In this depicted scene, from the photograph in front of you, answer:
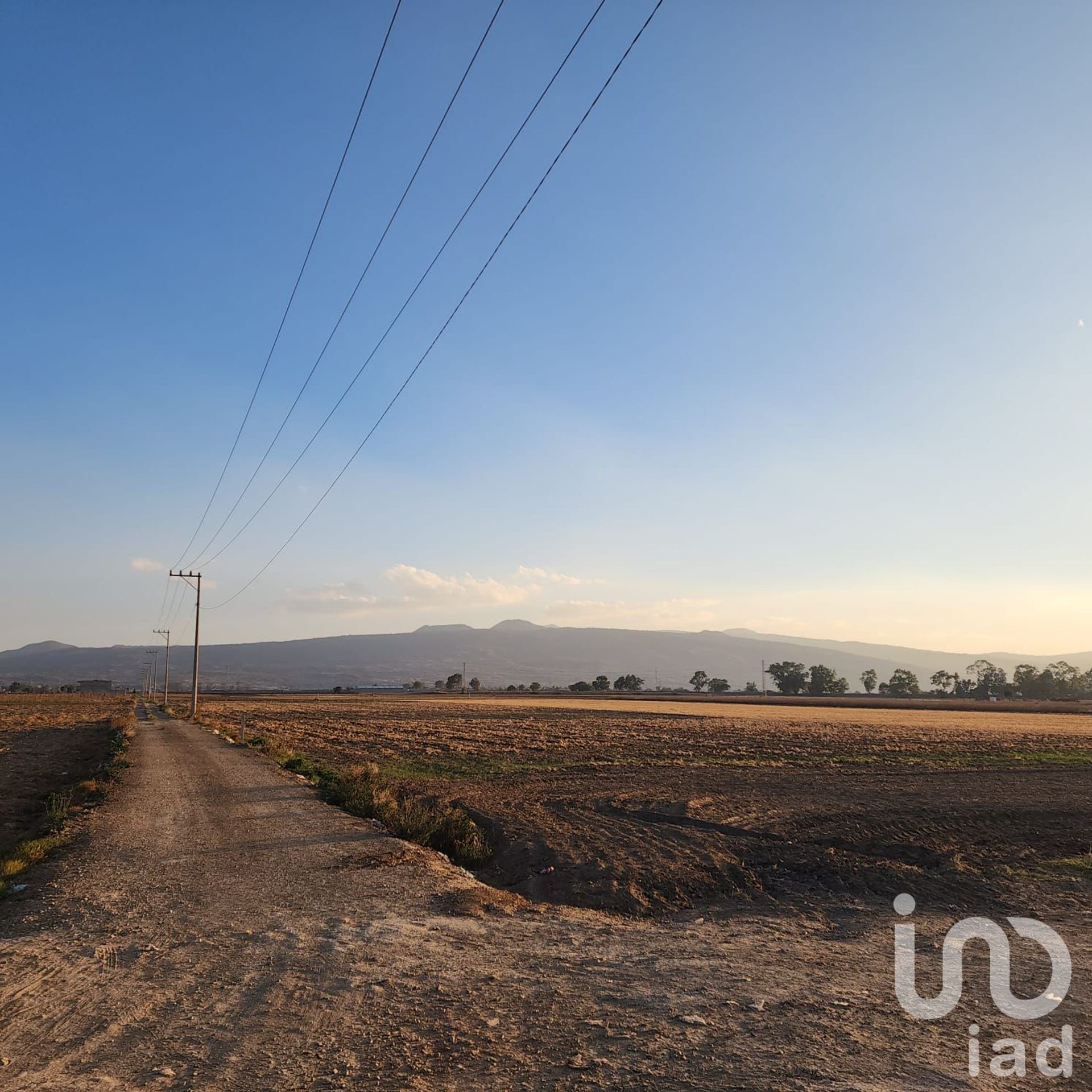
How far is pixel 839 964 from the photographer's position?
325 inches

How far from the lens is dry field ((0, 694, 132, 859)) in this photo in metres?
18.1

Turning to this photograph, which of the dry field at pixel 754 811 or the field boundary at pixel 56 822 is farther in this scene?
the dry field at pixel 754 811

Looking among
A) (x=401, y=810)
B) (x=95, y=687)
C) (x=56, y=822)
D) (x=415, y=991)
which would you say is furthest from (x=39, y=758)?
Result: (x=95, y=687)

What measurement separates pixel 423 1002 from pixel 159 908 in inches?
196

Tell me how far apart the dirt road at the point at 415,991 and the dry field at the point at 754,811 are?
1.70 m

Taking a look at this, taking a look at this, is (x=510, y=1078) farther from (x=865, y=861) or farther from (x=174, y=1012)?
(x=865, y=861)

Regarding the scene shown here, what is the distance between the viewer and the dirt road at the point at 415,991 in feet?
18.4

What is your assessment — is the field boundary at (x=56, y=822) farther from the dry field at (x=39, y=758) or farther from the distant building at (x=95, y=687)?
the distant building at (x=95, y=687)

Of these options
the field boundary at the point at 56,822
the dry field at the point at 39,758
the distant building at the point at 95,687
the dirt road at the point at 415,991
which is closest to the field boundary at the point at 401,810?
the dirt road at the point at 415,991

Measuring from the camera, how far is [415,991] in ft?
23.2

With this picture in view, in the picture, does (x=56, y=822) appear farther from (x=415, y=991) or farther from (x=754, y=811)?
(x=754, y=811)

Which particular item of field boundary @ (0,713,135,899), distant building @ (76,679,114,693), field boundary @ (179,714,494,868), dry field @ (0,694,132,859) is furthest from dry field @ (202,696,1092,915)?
distant building @ (76,679,114,693)

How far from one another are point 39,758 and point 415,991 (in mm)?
33970

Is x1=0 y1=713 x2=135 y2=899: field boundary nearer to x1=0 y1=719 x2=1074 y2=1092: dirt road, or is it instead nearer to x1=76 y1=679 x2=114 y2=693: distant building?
x1=0 y1=719 x2=1074 y2=1092: dirt road
